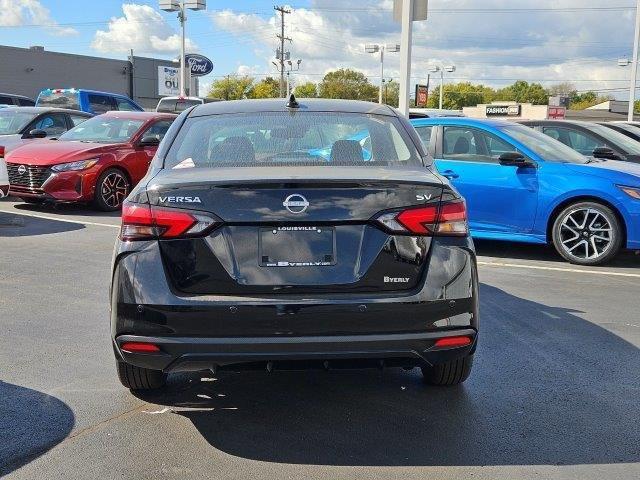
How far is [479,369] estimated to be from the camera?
4523mm

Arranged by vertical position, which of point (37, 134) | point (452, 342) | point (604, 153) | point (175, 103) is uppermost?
point (175, 103)

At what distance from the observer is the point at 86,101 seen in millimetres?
20203

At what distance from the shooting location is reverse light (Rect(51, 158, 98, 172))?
11.1 meters

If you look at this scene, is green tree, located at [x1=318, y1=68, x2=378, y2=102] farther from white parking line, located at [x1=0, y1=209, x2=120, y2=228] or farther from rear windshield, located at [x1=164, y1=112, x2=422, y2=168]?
rear windshield, located at [x1=164, y1=112, x2=422, y2=168]

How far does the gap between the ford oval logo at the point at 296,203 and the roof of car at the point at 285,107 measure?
127cm

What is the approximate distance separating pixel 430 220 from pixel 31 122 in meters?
12.3

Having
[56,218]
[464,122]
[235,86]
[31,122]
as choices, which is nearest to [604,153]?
[464,122]

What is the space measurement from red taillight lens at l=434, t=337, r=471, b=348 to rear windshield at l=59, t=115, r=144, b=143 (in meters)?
9.76

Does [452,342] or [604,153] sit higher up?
[604,153]

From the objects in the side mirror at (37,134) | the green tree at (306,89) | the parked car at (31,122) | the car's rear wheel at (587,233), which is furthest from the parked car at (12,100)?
the green tree at (306,89)

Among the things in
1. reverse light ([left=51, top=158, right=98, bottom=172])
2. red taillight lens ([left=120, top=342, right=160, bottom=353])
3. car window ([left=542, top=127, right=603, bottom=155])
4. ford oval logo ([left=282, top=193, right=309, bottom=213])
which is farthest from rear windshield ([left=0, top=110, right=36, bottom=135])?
ford oval logo ([left=282, top=193, right=309, bottom=213])

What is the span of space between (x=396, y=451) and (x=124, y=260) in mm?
1571

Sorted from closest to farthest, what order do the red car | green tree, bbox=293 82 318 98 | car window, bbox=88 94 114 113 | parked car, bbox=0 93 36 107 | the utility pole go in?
1. the red car
2. car window, bbox=88 94 114 113
3. parked car, bbox=0 93 36 107
4. the utility pole
5. green tree, bbox=293 82 318 98

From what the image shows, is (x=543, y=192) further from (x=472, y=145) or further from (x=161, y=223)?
(x=161, y=223)
